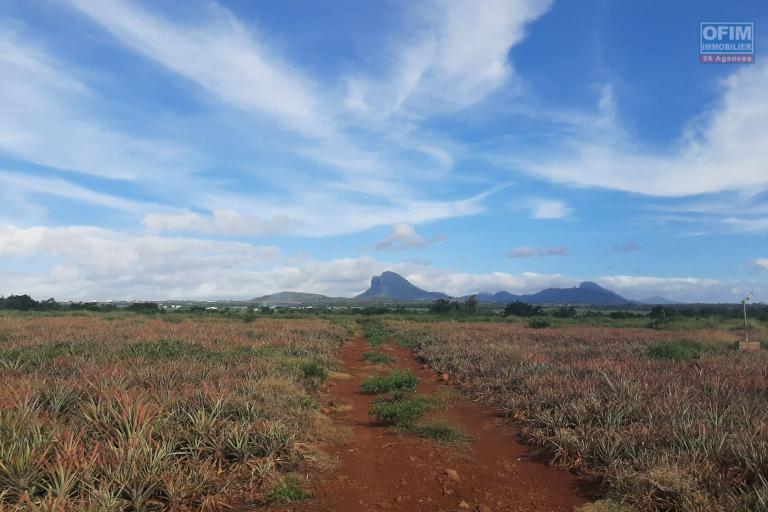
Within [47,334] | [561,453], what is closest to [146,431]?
[561,453]

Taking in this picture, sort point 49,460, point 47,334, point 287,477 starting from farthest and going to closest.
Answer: point 47,334 < point 287,477 < point 49,460

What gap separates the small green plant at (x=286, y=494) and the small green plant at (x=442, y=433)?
2.95 m

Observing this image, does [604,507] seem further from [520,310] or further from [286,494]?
[520,310]

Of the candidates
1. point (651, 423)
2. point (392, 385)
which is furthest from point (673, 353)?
point (651, 423)

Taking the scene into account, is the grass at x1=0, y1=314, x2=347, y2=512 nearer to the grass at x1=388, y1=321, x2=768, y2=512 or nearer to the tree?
the grass at x1=388, y1=321, x2=768, y2=512

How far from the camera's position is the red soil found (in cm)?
535

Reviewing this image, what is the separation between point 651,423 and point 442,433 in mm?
3155

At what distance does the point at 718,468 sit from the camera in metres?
5.29

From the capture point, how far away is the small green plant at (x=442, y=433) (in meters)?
7.84

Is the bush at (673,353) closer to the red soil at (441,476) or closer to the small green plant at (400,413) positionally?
the red soil at (441,476)

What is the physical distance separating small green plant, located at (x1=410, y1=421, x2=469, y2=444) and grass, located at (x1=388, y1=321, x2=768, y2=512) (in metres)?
1.08

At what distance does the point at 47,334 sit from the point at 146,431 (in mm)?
18241

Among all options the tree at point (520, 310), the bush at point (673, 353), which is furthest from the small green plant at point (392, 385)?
the tree at point (520, 310)

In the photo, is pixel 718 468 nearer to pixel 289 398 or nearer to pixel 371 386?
pixel 289 398
